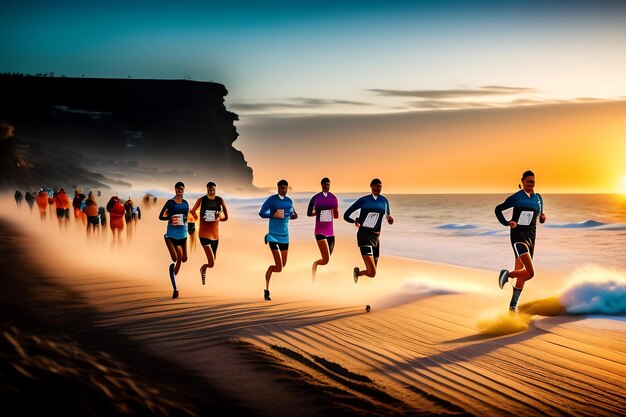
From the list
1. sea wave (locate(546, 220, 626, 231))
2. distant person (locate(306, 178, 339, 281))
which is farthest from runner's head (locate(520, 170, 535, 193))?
sea wave (locate(546, 220, 626, 231))

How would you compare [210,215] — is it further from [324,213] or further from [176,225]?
[324,213]

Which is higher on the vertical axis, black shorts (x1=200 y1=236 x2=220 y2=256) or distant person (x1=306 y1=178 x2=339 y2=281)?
distant person (x1=306 y1=178 x2=339 y2=281)

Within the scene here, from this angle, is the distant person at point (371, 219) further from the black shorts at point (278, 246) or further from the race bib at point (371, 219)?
the black shorts at point (278, 246)

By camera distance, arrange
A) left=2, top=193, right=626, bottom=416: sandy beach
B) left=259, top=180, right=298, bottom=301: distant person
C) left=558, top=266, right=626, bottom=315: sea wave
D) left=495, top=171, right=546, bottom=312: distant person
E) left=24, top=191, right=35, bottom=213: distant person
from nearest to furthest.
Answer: left=2, top=193, right=626, bottom=416: sandy beach → left=495, top=171, right=546, bottom=312: distant person → left=558, top=266, right=626, bottom=315: sea wave → left=259, top=180, right=298, bottom=301: distant person → left=24, top=191, right=35, bottom=213: distant person

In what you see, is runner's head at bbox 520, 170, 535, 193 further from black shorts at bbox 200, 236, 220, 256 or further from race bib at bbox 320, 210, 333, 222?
black shorts at bbox 200, 236, 220, 256

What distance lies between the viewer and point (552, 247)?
105 ft

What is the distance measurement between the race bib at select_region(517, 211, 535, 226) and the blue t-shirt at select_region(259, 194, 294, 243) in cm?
435

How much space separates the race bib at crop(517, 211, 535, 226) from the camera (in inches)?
428

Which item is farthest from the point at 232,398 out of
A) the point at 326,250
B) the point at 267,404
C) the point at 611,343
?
the point at 326,250

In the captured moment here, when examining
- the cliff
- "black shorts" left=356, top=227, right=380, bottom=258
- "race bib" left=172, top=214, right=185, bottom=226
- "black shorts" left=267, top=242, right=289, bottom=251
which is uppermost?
the cliff

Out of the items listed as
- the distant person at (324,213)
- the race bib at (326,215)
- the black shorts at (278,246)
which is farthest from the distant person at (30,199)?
the black shorts at (278,246)

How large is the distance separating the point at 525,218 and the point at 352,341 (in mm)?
3825

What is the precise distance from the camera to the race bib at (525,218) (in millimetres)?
10859

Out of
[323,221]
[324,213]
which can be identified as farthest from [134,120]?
[324,213]
